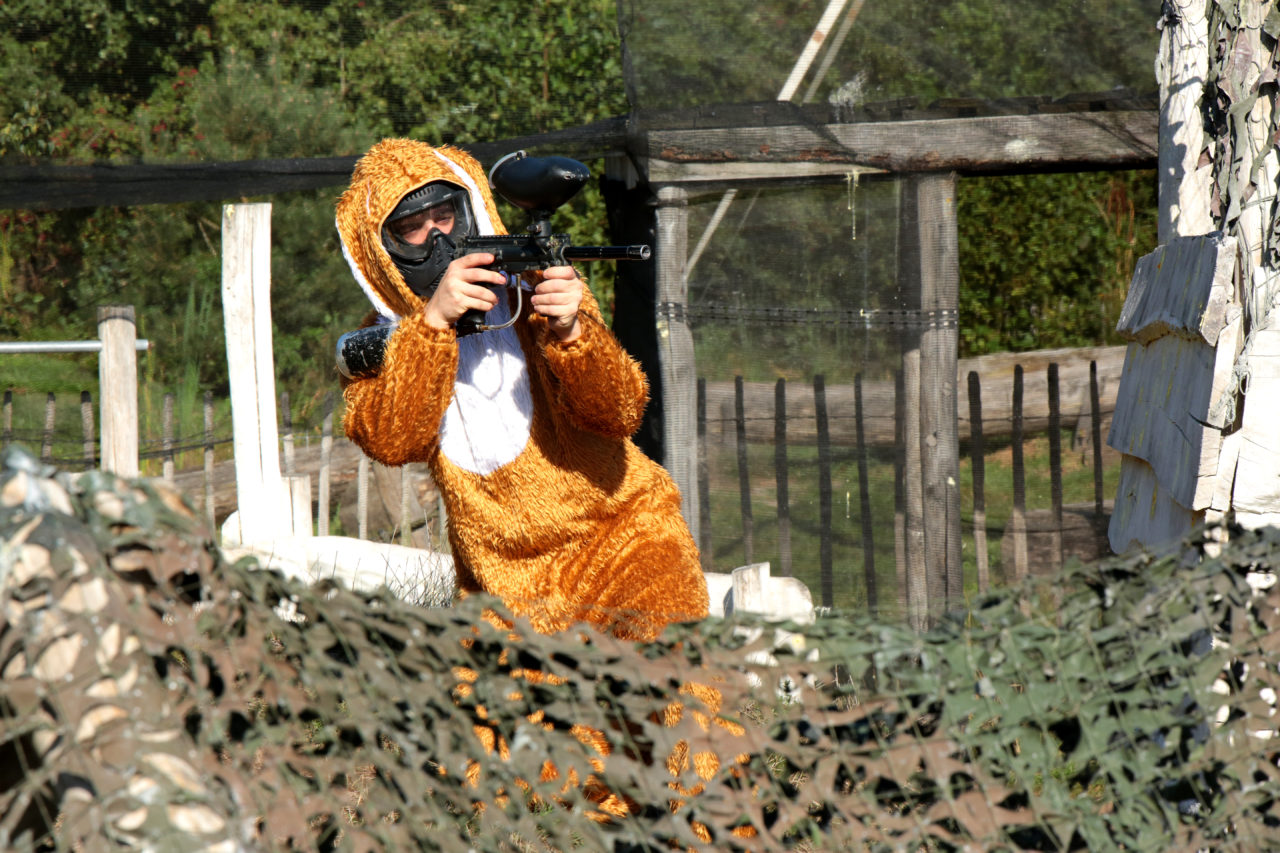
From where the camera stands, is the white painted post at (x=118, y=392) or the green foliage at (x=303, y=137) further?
the green foliage at (x=303, y=137)

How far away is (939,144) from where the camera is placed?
15.6ft

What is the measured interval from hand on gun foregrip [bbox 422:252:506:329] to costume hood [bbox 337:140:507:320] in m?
0.23

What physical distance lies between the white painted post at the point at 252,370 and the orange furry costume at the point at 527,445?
7.31ft

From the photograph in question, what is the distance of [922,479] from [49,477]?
12.7 feet

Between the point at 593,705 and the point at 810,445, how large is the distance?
382 cm

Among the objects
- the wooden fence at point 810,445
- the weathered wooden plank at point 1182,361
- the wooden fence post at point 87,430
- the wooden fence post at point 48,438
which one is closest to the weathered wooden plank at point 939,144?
the wooden fence at point 810,445

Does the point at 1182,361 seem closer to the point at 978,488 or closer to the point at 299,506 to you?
the point at 978,488

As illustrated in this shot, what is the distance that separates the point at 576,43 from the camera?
9.45 m

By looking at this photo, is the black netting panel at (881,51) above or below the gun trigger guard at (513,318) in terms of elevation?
above

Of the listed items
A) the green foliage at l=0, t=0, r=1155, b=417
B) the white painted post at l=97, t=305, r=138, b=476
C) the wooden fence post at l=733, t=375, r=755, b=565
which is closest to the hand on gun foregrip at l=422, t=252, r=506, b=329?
the wooden fence post at l=733, t=375, r=755, b=565

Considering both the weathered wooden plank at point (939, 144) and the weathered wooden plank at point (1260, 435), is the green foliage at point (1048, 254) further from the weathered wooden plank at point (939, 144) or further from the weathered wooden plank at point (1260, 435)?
the weathered wooden plank at point (1260, 435)

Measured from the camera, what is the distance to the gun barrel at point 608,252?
267 cm

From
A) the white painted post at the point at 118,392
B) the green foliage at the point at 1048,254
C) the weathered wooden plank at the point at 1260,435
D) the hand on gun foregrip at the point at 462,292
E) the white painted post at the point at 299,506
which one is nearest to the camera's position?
the weathered wooden plank at the point at 1260,435

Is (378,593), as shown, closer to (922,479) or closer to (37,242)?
Result: (922,479)
